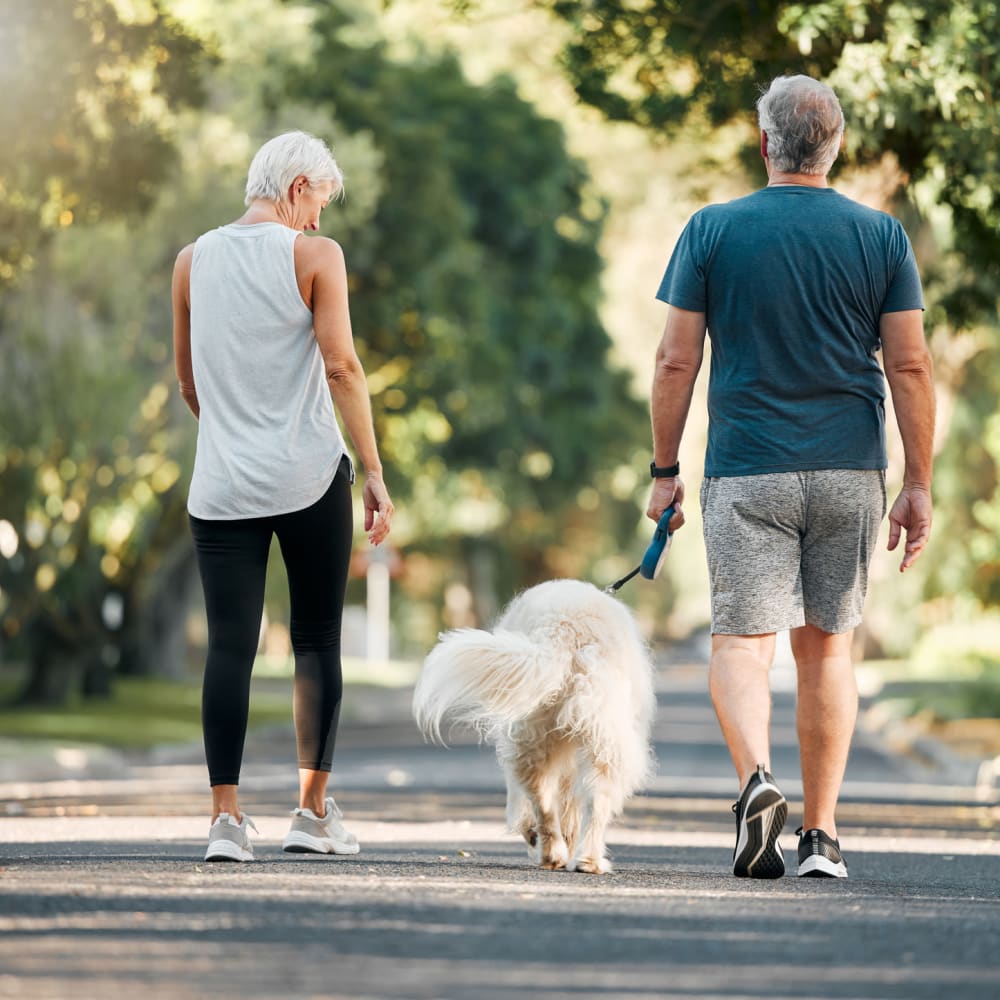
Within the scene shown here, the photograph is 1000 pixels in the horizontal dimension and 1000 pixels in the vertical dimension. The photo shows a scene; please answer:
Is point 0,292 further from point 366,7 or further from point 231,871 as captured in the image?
point 366,7

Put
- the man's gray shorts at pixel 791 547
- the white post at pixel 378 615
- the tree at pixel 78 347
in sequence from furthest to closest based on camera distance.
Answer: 1. the white post at pixel 378 615
2. the tree at pixel 78 347
3. the man's gray shorts at pixel 791 547

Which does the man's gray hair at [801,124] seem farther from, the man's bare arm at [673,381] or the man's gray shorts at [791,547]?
the man's gray shorts at [791,547]

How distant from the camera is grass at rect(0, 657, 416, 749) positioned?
2027 centimetres

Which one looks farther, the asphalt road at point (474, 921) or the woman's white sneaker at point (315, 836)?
the woman's white sneaker at point (315, 836)

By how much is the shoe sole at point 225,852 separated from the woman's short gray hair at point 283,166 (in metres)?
2.05

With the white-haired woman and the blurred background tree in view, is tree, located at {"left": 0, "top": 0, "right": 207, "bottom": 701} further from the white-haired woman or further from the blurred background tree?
the white-haired woman

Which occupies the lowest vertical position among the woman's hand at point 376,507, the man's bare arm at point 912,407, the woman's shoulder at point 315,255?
the woman's hand at point 376,507

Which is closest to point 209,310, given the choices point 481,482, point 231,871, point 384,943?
point 231,871

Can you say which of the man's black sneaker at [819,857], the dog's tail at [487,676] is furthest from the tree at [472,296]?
the man's black sneaker at [819,857]

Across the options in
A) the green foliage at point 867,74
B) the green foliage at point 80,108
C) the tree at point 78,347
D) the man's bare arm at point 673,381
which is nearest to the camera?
the man's bare arm at point 673,381

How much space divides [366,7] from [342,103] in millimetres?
3961

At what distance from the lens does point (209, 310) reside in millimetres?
6840

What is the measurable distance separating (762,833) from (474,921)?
1615 mm

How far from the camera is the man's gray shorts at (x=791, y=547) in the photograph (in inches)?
266
